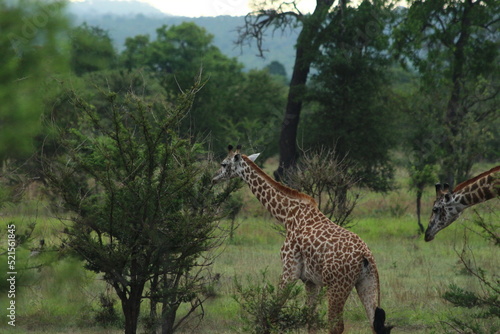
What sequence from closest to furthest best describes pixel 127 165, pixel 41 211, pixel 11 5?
pixel 11 5
pixel 127 165
pixel 41 211

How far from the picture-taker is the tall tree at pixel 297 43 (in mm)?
26256

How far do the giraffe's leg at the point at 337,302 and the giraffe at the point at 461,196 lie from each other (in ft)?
4.41

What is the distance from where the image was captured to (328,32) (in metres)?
26.1

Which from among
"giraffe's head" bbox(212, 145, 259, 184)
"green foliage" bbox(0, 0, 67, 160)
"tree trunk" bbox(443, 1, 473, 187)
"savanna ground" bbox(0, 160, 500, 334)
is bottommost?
"savanna ground" bbox(0, 160, 500, 334)

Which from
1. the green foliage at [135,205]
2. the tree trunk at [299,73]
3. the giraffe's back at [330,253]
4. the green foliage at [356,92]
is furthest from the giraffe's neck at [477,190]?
the green foliage at [356,92]

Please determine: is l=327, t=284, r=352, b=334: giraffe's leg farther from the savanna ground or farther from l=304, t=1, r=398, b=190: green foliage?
l=304, t=1, r=398, b=190: green foliage

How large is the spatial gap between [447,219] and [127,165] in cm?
396

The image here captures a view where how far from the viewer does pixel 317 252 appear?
28.7 feet

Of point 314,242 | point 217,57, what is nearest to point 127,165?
point 314,242

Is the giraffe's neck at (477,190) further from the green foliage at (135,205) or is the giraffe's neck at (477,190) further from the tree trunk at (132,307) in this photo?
the tree trunk at (132,307)

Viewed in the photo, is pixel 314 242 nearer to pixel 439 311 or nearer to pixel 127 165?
pixel 127 165

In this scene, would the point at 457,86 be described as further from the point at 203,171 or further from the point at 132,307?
the point at 132,307

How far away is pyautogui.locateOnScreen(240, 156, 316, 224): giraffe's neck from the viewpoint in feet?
31.0

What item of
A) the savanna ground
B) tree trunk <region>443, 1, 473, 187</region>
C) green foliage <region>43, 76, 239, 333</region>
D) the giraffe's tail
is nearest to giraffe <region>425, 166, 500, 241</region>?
the savanna ground
